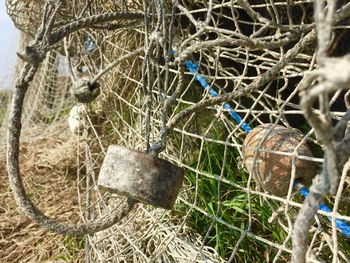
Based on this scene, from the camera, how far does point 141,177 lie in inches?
46.9

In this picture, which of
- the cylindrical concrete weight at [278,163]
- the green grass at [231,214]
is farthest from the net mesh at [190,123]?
the cylindrical concrete weight at [278,163]

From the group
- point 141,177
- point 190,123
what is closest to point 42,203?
point 190,123

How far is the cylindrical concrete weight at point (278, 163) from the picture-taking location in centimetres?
126

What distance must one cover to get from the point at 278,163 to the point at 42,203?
1531mm

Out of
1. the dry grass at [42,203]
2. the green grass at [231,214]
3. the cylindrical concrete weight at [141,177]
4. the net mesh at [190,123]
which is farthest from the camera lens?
the dry grass at [42,203]

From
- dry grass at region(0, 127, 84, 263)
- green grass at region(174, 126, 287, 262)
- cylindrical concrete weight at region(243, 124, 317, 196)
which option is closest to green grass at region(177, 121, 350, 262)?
green grass at region(174, 126, 287, 262)

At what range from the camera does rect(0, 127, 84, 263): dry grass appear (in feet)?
6.97

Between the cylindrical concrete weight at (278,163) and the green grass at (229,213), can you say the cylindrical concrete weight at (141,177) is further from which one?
the green grass at (229,213)

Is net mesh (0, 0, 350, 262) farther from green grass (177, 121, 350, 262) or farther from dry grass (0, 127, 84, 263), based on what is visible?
dry grass (0, 127, 84, 263)

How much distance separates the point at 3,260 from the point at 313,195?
1.74m

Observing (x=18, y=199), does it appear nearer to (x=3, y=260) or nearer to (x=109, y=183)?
(x=109, y=183)

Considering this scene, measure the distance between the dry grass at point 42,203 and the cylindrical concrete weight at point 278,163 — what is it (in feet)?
3.24

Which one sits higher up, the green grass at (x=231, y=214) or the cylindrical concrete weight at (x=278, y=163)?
the cylindrical concrete weight at (x=278, y=163)

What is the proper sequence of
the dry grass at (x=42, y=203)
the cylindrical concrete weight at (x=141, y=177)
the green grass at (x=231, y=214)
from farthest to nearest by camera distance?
the dry grass at (x=42, y=203)
the green grass at (x=231, y=214)
the cylindrical concrete weight at (x=141, y=177)
